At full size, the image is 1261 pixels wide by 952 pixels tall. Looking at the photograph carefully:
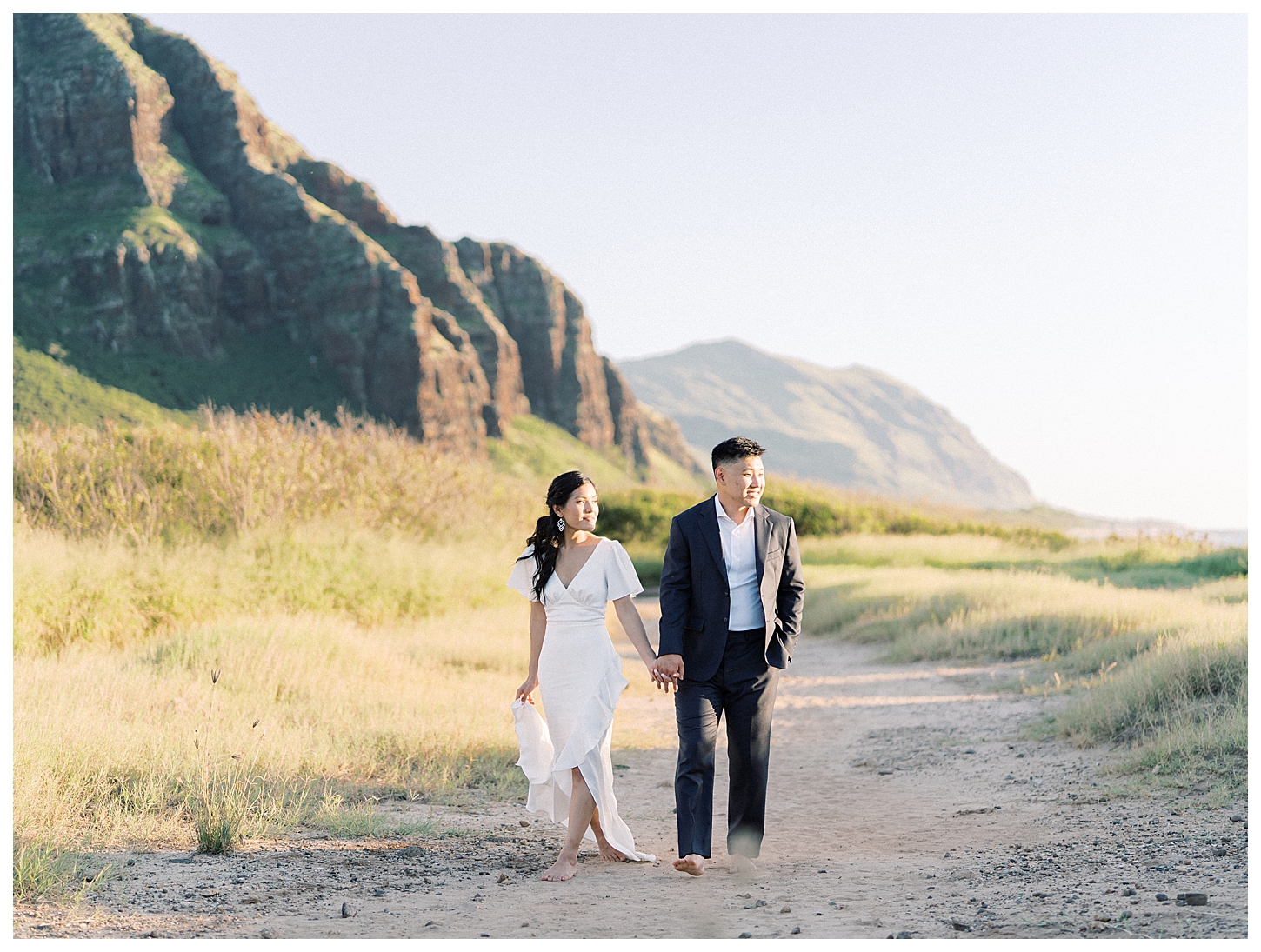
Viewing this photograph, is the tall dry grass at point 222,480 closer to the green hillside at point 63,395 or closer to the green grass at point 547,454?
the green hillside at point 63,395

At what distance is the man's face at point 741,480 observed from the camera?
16.0 ft

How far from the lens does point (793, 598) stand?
5059 millimetres

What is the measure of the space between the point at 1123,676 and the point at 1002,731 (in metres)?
1.12

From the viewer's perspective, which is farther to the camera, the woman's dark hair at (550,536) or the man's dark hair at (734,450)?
the woman's dark hair at (550,536)

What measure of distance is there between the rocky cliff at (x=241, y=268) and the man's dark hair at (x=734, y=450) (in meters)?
52.4

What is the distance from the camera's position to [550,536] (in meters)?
5.00

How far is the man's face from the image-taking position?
4879 millimetres

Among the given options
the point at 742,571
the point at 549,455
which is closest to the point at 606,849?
the point at 742,571

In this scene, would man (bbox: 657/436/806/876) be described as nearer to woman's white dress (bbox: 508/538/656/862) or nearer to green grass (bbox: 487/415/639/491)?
woman's white dress (bbox: 508/538/656/862)

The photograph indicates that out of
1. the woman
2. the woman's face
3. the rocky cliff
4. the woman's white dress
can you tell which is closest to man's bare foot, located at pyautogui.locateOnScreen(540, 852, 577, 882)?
the woman

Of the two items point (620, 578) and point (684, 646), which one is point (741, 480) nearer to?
point (620, 578)

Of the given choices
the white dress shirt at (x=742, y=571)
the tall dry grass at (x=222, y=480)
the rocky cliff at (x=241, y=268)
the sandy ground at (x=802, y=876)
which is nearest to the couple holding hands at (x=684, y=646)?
the white dress shirt at (x=742, y=571)

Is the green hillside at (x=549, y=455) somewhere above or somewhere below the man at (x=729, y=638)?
above

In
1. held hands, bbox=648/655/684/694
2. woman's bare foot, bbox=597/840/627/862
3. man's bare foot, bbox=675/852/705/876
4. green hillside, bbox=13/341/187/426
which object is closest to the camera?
man's bare foot, bbox=675/852/705/876
